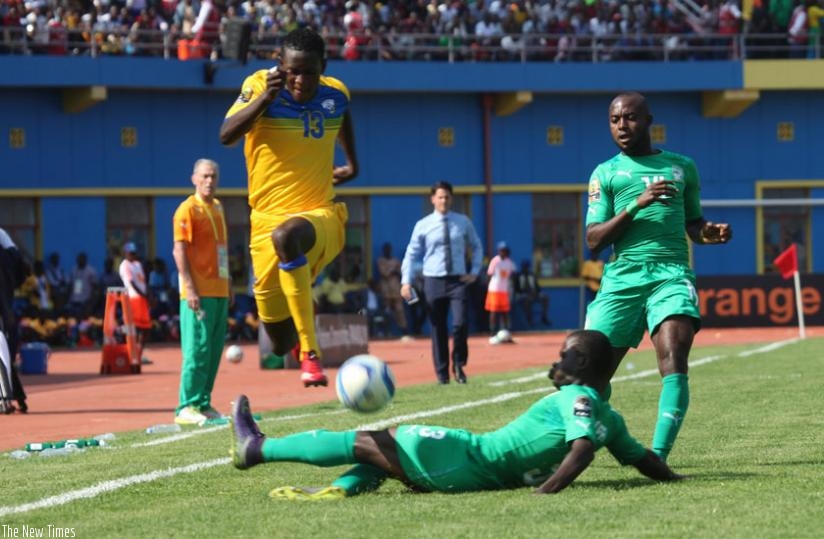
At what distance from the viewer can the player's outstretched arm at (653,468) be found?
8.23m

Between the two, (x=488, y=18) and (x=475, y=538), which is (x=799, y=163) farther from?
(x=475, y=538)

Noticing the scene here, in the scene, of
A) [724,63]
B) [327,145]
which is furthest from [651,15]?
[327,145]

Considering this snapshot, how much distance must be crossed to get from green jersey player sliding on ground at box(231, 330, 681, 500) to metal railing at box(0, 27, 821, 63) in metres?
28.8

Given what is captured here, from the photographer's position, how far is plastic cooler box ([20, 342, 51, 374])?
79.8ft

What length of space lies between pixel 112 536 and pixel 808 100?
38.2m

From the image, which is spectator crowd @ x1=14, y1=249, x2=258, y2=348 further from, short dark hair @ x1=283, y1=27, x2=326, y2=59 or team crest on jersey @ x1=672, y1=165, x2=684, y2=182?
team crest on jersey @ x1=672, y1=165, x2=684, y2=182

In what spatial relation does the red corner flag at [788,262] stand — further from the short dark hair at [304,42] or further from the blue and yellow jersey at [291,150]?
the short dark hair at [304,42]

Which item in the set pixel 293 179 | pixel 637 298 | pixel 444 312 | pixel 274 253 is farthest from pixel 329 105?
pixel 444 312

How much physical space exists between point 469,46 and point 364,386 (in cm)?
3197

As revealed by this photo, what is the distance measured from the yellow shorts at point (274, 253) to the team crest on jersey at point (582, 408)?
388 centimetres

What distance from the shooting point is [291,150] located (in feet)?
37.4

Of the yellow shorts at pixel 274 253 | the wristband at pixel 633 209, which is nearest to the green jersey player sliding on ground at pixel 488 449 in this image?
the wristband at pixel 633 209

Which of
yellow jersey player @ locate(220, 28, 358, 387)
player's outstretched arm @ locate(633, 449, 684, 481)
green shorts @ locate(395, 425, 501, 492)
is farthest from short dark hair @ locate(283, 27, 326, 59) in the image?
player's outstretched arm @ locate(633, 449, 684, 481)

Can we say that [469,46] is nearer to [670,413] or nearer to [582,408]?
[670,413]
